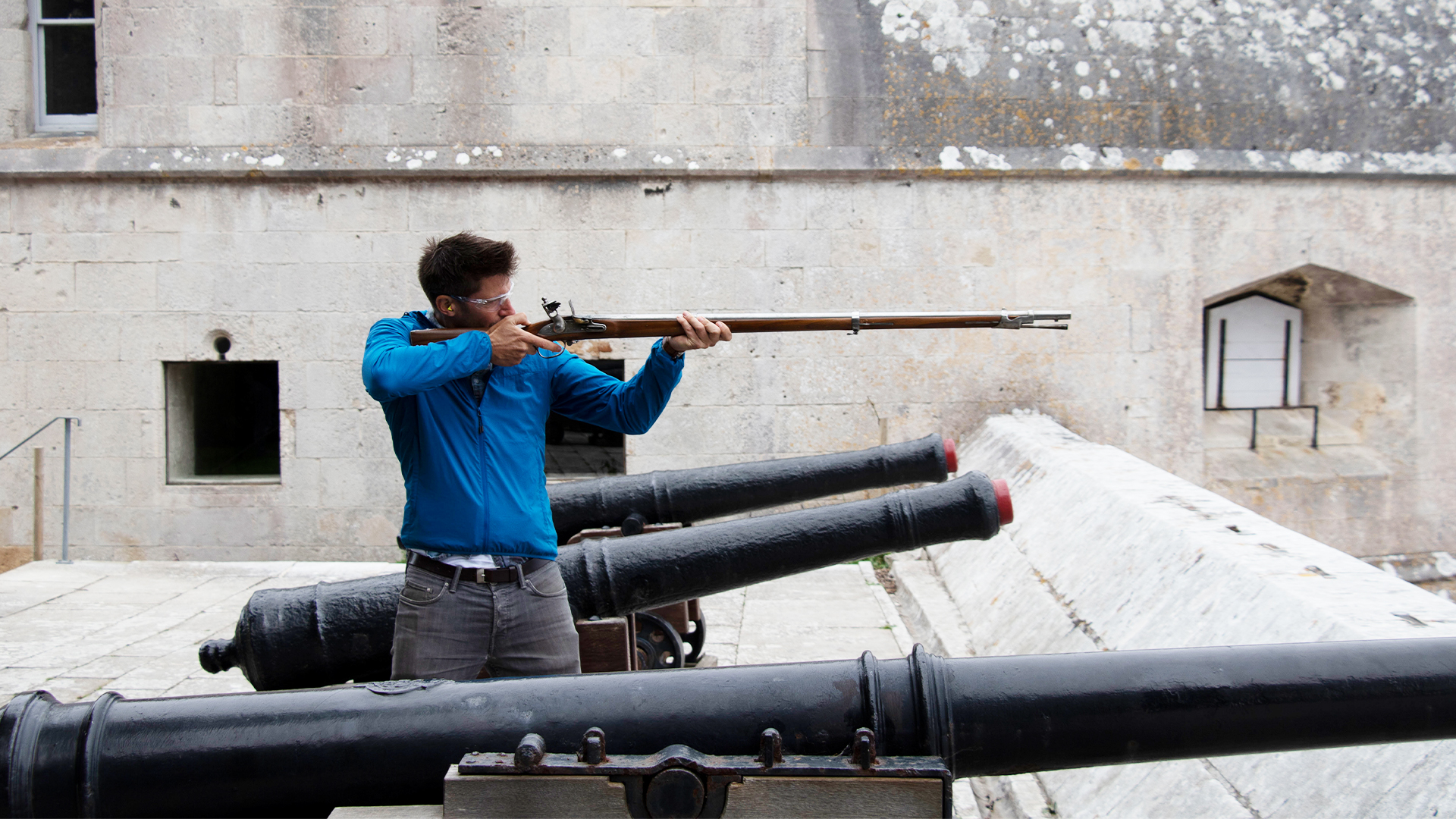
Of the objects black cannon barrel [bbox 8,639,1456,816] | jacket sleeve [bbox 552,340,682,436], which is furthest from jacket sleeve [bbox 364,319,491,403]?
black cannon barrel [bbox 8,639,1456,816]

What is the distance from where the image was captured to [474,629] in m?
2.02

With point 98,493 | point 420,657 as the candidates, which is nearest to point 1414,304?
point 420,657

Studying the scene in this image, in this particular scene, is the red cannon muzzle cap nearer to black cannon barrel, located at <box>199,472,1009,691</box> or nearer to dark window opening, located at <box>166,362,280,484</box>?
black cannon barrel, located at <box>199,472,1009,691</box>

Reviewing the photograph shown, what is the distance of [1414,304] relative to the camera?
6980 millimetres

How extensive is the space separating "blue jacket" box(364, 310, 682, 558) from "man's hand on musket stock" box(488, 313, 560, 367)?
0.02 metres

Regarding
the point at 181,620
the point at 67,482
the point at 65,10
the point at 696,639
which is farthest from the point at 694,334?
the point at 65,10

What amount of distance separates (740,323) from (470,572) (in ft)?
2.94

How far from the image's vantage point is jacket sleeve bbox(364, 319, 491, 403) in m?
1.92

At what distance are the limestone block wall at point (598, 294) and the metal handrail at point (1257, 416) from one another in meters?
1.17

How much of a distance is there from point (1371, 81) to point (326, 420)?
7.78 metres

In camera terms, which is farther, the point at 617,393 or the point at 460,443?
the point at 617,393

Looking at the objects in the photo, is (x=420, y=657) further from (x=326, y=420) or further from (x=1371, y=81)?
(x=1371, y=81)

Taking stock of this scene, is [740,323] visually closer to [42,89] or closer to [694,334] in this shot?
[694,334]

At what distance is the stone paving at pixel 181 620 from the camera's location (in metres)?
3.98
